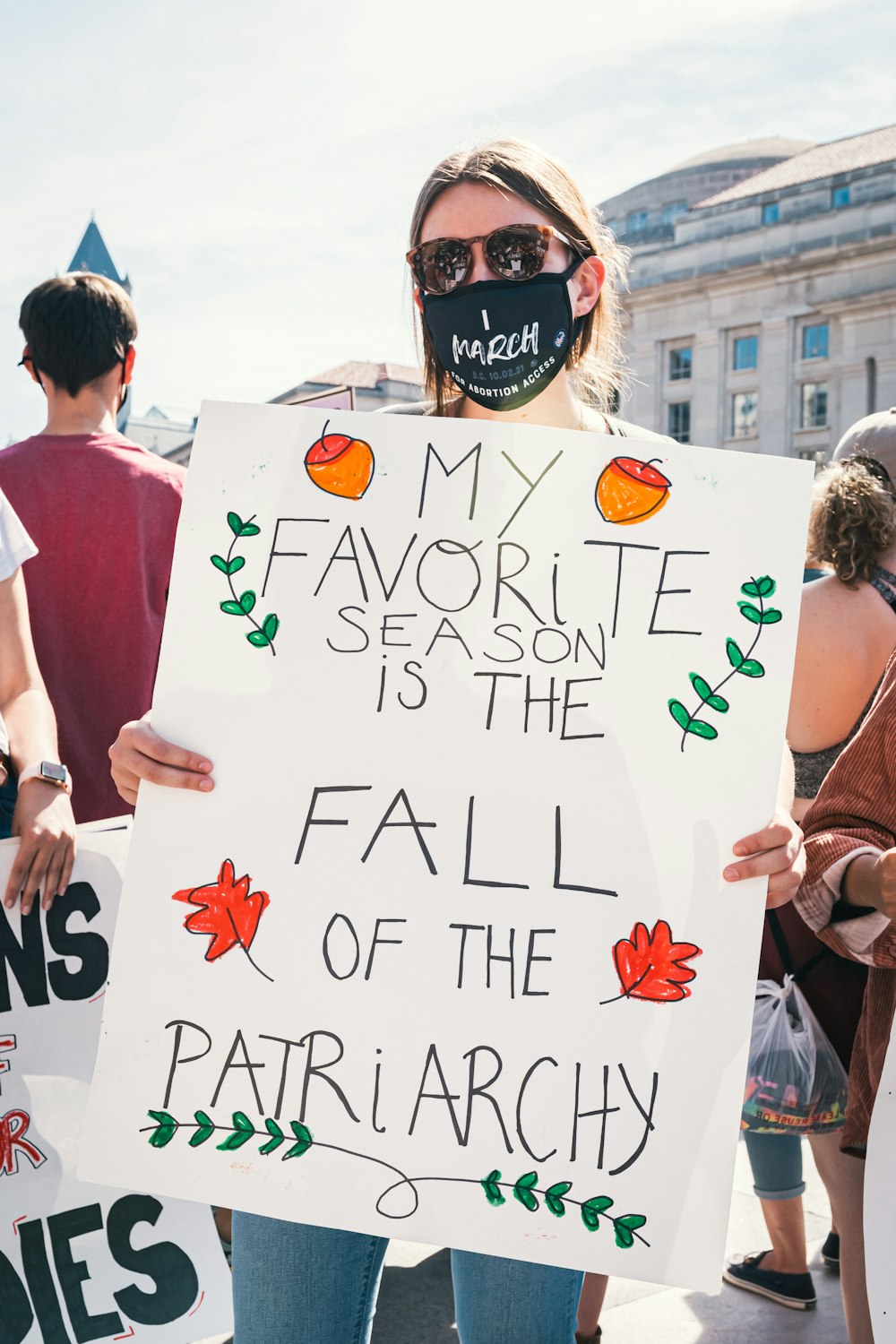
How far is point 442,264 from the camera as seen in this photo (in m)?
1.75

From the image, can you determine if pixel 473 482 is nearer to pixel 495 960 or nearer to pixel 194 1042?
pixel 495 960

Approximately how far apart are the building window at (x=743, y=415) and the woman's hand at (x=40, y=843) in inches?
1715

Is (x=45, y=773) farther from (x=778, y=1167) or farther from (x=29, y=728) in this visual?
(x=778, y=1167)

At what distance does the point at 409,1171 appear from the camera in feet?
4.68

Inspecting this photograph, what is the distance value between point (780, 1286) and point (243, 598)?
2.22 meters

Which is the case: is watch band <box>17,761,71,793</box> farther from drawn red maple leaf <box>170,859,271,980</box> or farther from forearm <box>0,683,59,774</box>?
drawn red maple leaf <box>170,859,271,980</box>

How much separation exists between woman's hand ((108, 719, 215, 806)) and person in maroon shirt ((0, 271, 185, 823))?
4.08 ft

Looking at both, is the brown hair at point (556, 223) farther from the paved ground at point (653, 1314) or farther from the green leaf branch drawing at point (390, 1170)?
the paved ground at point (653, 1314)

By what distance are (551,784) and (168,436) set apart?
5366cm

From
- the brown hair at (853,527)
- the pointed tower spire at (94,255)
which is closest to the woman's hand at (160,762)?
the brown hair at (853,527)

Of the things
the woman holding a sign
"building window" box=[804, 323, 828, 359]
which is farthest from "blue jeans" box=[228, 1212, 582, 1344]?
"building window" box=[804, 323, 828, 359]

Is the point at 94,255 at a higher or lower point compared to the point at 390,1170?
higher

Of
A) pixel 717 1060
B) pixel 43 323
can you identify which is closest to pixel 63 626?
pixel 43 323

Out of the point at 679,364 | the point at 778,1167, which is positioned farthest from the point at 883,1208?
the point at 679,364
